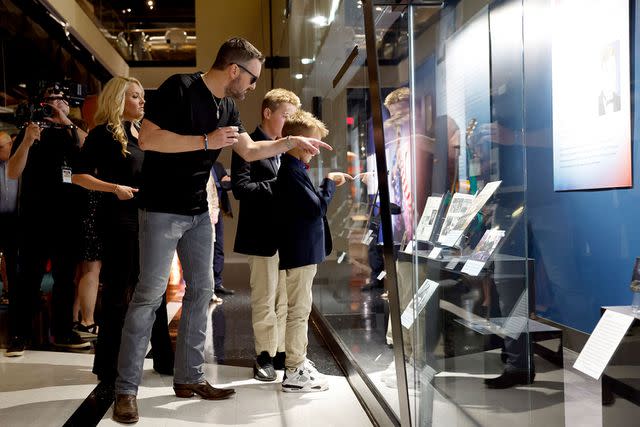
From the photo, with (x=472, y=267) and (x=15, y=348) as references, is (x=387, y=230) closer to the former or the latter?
(x=472, y=267)

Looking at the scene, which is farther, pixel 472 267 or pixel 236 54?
pixel 236 54

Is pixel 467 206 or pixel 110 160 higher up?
pixel 110 160

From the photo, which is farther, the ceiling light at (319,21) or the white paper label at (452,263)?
the ceiling light at (319,21)

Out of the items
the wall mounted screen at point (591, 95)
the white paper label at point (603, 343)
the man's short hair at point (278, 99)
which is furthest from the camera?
the man's short hair at point (278, 99)

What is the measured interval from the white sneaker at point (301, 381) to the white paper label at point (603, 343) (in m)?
1.77

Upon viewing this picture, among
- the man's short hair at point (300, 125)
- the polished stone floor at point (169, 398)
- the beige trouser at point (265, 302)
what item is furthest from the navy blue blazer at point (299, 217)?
the polished stone floor at point (169, 398)

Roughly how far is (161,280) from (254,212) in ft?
2.24

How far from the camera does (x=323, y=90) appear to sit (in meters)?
3.85

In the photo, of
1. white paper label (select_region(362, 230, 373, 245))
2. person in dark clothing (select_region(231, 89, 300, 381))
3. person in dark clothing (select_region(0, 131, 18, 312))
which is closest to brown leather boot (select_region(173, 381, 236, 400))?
person in dark clothing (select_region(231, 89, 300, 381))

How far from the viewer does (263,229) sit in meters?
3.01

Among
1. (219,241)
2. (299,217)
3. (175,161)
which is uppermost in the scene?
(175,161)

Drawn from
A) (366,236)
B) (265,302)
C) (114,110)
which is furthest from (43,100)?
(366,236)

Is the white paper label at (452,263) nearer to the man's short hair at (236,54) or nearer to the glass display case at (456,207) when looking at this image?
the glass display case at (456,207)

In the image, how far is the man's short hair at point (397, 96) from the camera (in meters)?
1.81
